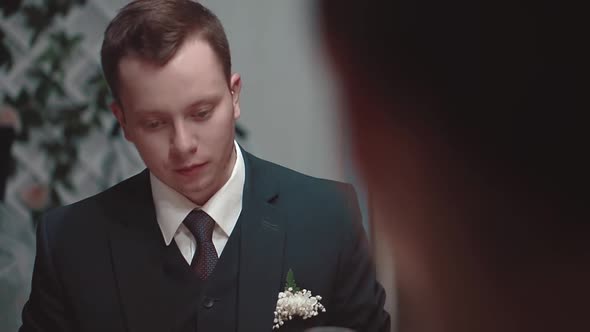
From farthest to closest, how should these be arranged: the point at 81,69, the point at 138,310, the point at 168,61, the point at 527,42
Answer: the point at 81,69, the point at 138,310, the point at 168,61, the point at 527,42

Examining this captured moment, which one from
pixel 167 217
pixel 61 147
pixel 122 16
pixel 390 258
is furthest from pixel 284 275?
pixel 390 258

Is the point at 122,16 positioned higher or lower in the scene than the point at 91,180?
→ higher

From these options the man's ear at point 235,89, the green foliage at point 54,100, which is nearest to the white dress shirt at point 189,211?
the man's ear at point 235,89

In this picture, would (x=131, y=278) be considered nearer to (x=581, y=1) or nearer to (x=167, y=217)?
(x=167, y=217)

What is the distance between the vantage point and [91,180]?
1800 millimetres

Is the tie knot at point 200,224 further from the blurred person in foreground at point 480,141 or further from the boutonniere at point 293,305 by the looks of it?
the blurred person in foreground at point 480,141

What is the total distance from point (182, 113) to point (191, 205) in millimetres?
209

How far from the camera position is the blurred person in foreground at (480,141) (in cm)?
34

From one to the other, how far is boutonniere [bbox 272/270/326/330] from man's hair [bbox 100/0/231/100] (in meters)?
0.40

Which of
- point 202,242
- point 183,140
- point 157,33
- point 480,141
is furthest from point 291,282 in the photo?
point 480,141

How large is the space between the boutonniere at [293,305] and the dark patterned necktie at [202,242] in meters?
0.14

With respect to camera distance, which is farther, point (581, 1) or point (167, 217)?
point (167, 217)

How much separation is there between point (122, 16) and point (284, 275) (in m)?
0.54

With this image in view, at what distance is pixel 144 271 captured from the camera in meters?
1.43
